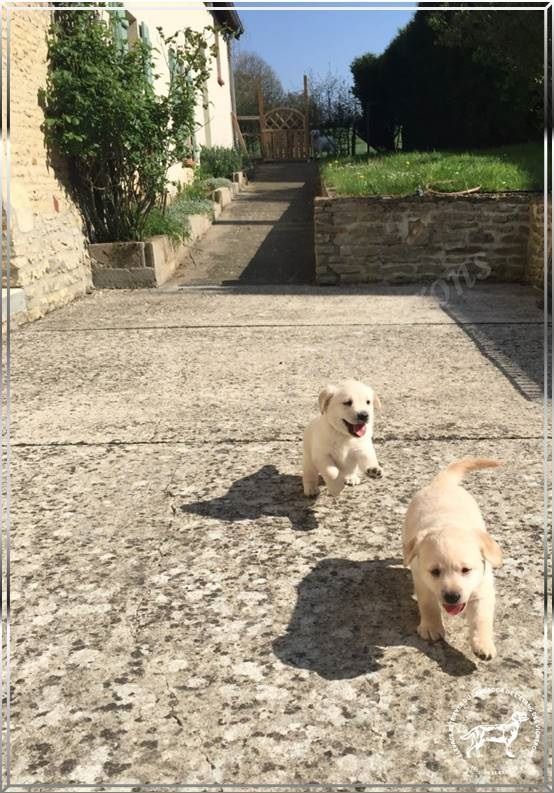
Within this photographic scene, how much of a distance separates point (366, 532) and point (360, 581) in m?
0.34

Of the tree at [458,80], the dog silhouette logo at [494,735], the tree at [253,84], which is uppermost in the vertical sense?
the tree at [253,84]

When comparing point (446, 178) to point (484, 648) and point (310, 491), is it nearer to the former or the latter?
point (310, 491)

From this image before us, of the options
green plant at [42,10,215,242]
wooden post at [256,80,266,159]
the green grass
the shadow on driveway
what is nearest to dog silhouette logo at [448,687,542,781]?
the shadow on driveway

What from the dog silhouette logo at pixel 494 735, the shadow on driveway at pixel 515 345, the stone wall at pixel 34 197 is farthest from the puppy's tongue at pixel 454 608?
the stone wall at pixel 34 197

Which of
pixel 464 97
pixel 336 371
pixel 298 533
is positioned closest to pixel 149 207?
pixel 336 371

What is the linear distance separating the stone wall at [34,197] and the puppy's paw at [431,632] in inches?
216

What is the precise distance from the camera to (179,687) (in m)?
1.81

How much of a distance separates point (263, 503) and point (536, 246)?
20.7 ft

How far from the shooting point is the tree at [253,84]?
25.5 meters

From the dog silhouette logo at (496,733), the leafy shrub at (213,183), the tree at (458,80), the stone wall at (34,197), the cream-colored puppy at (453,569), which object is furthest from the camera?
the leafy shrub at (213,183)

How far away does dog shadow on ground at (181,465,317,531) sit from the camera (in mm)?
2719

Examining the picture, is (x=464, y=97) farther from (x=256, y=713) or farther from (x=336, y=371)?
(x=256, y=713)

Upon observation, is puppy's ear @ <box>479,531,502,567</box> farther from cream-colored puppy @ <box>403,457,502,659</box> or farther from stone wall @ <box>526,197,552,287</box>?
stone wall @ <box>526,197,552,287</box>

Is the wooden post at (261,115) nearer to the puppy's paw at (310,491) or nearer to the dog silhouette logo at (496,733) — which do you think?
the puppy's paw at (310,491)
